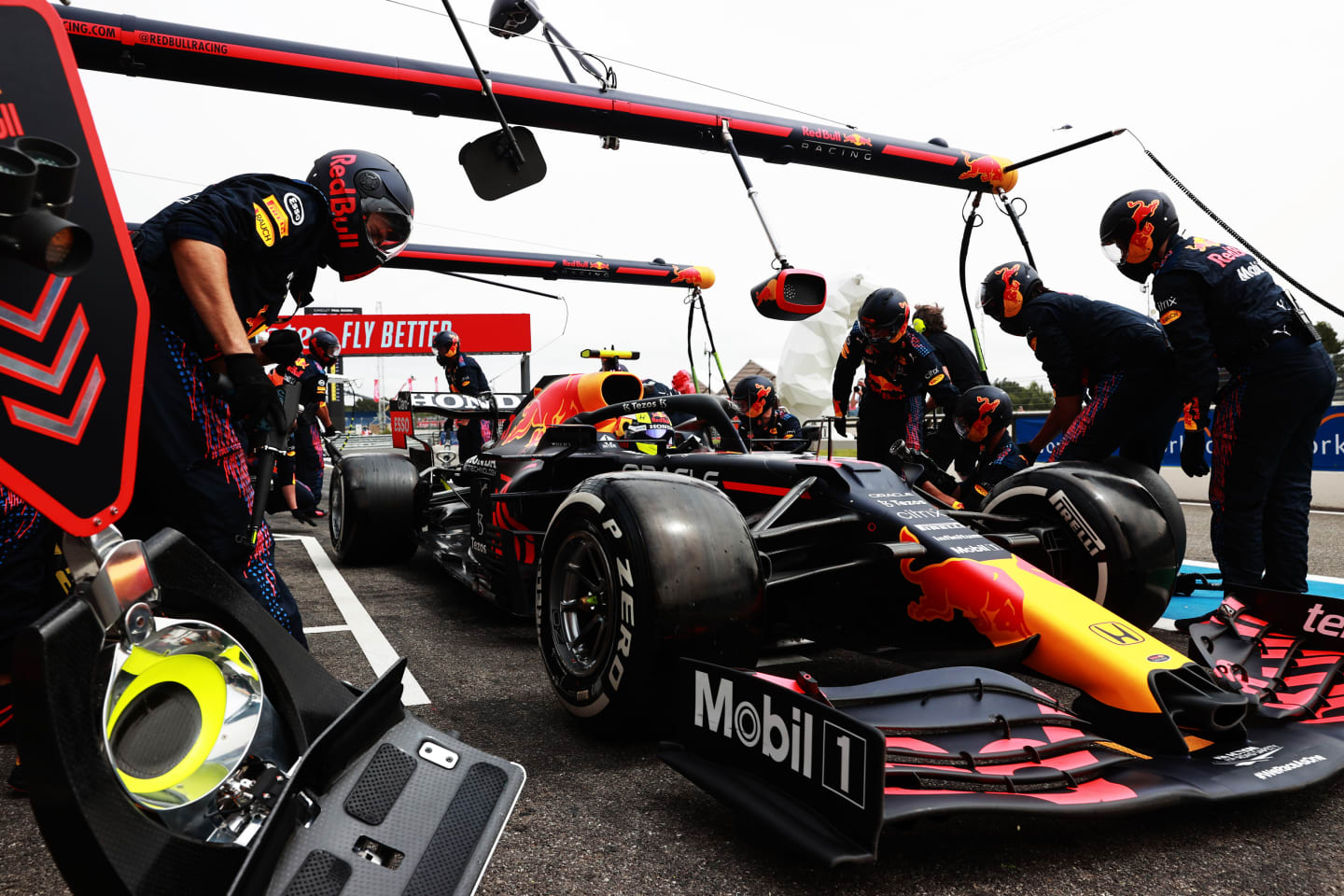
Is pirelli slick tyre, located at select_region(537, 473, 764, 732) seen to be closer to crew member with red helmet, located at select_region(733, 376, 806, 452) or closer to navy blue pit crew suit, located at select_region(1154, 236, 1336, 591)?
navy blue pit crew suit, located at select_region(1154, 236, 1336, 591)

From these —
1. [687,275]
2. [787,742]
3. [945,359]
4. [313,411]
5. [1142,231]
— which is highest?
[687,275]

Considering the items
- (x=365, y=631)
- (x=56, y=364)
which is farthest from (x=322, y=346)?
(x=56, y=364)

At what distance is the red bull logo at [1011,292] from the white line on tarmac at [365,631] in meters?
3.84

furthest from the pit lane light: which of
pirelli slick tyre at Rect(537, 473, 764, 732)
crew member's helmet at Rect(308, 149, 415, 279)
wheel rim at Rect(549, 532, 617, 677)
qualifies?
wheel rim at Rect(549, 532, 617, 677)

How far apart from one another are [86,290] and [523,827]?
1.35 m

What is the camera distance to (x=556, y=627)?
252 centimetres

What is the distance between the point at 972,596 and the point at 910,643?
279 millimetres

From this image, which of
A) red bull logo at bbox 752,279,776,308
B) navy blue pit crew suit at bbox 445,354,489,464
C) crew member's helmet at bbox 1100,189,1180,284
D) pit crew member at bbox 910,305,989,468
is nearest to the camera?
red bull logo at bbox 752,279,776,308

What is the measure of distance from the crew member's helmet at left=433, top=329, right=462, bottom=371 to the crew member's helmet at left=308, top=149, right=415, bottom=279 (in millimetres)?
7167

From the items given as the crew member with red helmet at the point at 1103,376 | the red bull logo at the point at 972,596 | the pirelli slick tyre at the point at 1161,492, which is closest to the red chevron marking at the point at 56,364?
the red bull logo at the point at 972,596

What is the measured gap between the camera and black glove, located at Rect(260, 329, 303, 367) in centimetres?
201

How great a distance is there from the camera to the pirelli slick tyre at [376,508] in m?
5.33

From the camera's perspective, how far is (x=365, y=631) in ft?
12.3

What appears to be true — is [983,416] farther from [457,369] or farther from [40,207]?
[457,369]
